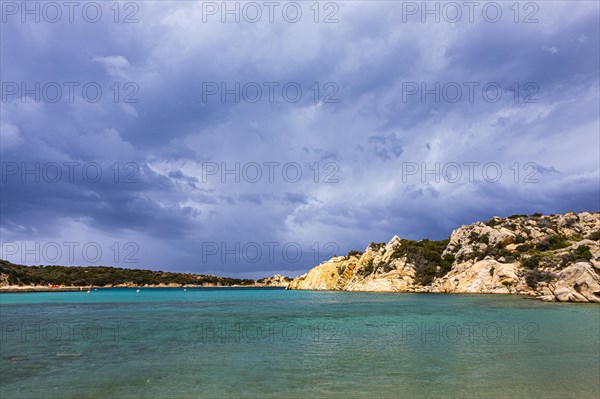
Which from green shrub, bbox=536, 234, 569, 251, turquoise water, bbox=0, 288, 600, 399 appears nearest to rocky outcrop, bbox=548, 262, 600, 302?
turquoise water, bbox=0, 288, 600, 399

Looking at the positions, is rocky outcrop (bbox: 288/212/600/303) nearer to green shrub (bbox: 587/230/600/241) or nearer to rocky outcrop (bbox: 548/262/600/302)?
rocky outcrop (bbox: 548/262/600/302)

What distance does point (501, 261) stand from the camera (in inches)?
4528

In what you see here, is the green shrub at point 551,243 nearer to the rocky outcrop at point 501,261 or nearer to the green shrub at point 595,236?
the rocky outcrop at point 501,261

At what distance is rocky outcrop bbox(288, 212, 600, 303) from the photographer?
8451 centimetres

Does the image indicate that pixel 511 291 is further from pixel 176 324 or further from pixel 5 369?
pixel 5 369

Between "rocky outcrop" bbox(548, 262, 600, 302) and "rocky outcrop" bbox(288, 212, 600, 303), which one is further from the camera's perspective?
"rocky outcrop" bbox(288, 212, 600, 303)

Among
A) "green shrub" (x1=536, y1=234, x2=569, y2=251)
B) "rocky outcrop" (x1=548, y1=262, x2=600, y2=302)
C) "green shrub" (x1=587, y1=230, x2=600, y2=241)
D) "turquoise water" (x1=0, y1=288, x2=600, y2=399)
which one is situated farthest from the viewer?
"green shrub" (x1=536, y1=234, x2=569, y2=251)

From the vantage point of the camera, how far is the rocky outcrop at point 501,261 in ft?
277

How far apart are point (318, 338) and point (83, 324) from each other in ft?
103

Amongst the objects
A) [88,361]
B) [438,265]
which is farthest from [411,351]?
[438,265]

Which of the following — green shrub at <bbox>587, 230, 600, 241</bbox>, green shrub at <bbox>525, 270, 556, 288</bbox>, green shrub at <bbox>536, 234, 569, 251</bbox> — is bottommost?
green shrub at <bbox>525, 270, 556, 288</bbox>

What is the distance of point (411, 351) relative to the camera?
91.3ft

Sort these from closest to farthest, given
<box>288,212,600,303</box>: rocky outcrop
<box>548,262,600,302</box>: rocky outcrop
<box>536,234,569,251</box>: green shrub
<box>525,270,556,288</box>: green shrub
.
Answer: <box>548,262,600,302</box>: rocky outcrop < <box>288,212,600,303</box>: rocky outcrop < <box>525,270,556,288</box>: green shrub < <box>536,234,569,251</box>: green shrub

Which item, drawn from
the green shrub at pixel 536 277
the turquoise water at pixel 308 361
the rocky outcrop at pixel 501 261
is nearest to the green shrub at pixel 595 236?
the rocky outcrop at pixel 501 261
